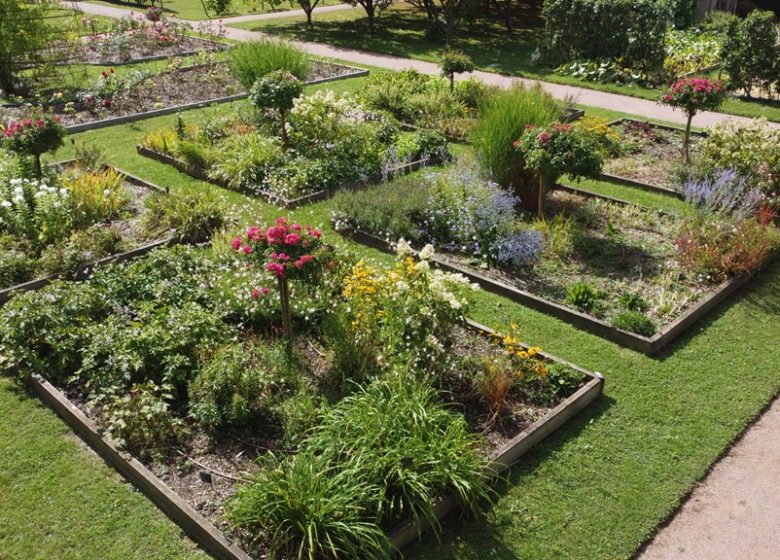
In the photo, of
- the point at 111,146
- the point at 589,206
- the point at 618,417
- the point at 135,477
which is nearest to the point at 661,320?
the point at 618,417

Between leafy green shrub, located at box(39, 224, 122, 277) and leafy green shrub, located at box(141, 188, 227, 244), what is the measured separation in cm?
53

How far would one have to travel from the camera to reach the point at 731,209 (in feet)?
28.8

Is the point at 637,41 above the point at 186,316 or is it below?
above

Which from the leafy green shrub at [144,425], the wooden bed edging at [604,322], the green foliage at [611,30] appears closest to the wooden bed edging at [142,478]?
the leafy green shrub at [144,425]

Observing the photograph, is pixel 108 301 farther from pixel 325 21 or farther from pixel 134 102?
pixel 325 21

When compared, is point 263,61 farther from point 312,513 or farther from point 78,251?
point 312,513

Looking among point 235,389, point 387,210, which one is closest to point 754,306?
point 387,210

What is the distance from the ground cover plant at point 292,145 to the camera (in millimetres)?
9836

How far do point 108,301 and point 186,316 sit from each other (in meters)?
0.93

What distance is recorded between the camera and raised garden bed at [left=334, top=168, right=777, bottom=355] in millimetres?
6875

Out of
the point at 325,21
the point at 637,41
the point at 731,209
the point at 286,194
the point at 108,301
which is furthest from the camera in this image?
the point at 325,21

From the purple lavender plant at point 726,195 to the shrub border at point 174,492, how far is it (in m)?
3.79

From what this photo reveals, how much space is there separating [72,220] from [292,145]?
3.78 m

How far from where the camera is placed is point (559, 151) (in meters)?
7.92
